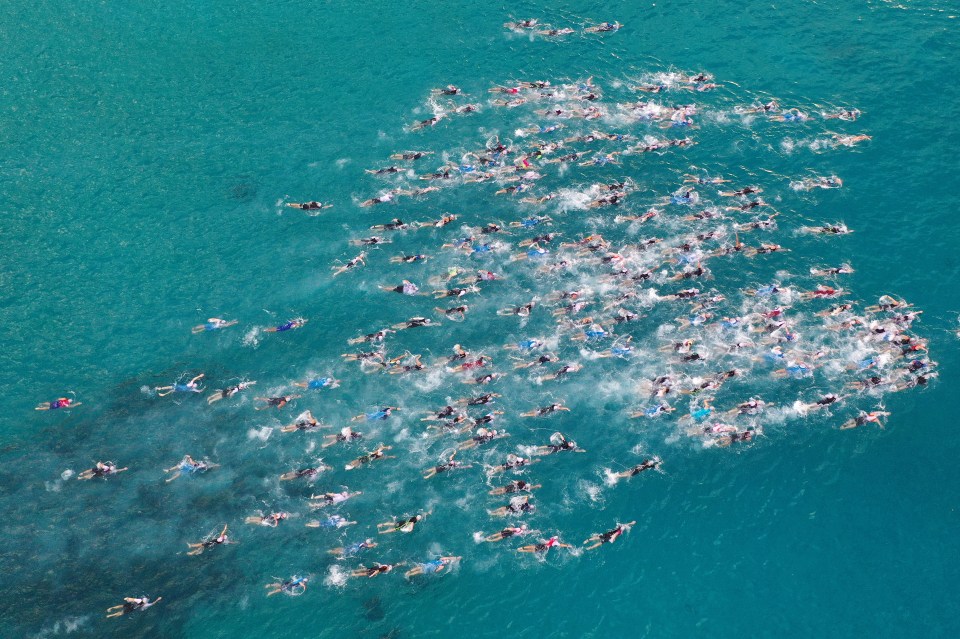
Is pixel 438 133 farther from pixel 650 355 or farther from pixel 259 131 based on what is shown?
pixel 650 355

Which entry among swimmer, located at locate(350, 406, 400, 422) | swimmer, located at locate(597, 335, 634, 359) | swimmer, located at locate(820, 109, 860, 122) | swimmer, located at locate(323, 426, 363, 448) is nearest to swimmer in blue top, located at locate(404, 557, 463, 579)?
swimmer, located at locate(323, 426, 363, 448)

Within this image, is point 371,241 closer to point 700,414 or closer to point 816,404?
point 700,414

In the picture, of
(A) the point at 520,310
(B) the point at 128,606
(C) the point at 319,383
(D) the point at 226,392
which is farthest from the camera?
(A) the point at 520,310

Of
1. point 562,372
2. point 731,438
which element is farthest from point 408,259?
point 731,438

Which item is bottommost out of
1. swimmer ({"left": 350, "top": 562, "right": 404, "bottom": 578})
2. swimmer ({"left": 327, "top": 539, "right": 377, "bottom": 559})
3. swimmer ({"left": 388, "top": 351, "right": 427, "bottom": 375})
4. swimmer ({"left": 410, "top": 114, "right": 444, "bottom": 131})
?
swimmer ({"left": 350, "top": 562, "right": 404, "bottom": 578})

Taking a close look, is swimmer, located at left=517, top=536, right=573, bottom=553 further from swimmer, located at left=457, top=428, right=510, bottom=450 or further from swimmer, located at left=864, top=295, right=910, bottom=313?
swimmer, located at left=864, top=295, right=910, bottom=313

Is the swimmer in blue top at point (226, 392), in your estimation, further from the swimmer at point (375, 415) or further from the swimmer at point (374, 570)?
the swimmer at point (374, 570)
